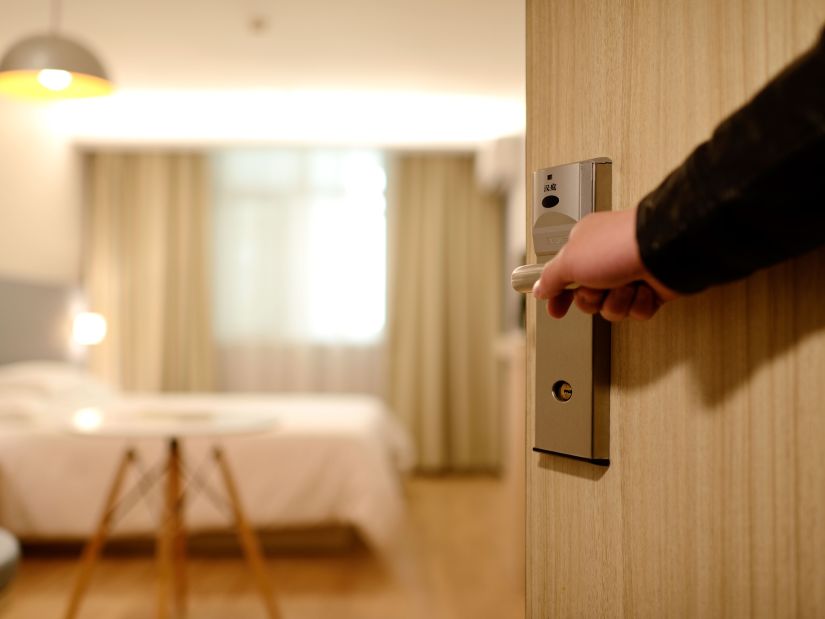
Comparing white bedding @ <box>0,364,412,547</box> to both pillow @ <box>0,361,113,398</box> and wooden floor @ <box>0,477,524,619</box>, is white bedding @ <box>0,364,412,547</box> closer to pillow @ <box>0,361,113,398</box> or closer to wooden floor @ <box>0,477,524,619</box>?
wooden floor @ <box>0,477,524,619</box>

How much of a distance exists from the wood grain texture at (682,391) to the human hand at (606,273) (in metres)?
0.03

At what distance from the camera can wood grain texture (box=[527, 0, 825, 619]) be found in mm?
437

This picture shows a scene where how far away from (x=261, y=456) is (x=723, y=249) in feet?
9.53

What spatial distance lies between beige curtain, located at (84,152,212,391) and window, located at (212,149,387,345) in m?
0.15

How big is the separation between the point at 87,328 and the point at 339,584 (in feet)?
9.47

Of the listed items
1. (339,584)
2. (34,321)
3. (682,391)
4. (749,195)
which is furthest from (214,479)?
(749,195)

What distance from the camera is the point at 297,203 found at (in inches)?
213

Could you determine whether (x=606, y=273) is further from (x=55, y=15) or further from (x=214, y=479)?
(x=55, y=15)

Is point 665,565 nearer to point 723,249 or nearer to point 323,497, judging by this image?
point 723,249

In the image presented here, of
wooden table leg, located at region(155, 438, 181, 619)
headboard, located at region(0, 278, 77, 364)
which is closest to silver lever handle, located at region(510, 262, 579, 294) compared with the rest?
wooden table leg, located at region(155, 438, 181, 619)

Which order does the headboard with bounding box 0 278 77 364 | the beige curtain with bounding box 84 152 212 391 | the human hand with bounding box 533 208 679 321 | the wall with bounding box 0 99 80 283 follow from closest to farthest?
the human hand with bounding box 533 208 679 321 → the headboard with bounding box 0 278 77 364 → the wall with bounding box 0 99 80 283 → the beige curtain with bounding box 84 152 212 391

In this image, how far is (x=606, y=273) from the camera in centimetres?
48

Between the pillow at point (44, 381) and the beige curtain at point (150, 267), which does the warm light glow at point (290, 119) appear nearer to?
the beige curtain at point (150, 267)

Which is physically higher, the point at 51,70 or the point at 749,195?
the point at 51,70
